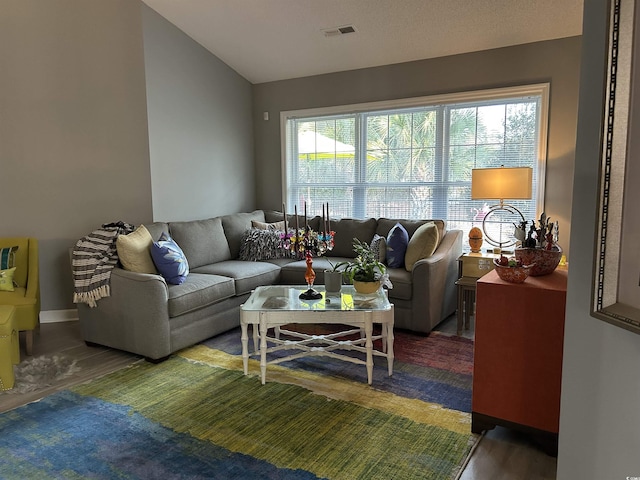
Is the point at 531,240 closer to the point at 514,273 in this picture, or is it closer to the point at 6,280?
the point at 514,273

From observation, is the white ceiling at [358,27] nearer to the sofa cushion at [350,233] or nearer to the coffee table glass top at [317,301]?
the sofa cushion at [350,233]

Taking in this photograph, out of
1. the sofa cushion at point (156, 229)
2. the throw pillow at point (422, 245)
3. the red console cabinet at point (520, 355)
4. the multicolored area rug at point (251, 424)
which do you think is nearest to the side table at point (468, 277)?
the throw pillow at point (422, 245)

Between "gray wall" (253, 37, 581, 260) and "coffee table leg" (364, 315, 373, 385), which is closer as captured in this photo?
"coffee table leg" (364, 315, 373, 385)

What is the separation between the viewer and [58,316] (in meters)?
4.32

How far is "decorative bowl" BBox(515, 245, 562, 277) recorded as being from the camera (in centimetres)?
229

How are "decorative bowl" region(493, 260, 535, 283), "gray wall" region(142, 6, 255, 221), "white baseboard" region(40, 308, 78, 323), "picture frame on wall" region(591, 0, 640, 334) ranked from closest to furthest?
"picture frame on wall" region(591, 0, 640, 334), "decorative bowl" region(493, 260, 535, 283), "white baseboard" region(40, 308, 78, 323), "gray wall" region(142, 6, 255, 221)

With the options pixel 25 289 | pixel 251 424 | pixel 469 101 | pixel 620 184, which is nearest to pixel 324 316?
pixel 251 424

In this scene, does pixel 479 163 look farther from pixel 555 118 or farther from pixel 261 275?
pixel 261 275

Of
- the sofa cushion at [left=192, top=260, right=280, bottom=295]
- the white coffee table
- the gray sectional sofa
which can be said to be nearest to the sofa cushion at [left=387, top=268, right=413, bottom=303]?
the gray sectional sofa

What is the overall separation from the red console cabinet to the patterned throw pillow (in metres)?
2.74

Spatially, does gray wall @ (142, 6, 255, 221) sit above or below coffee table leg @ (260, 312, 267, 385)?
above

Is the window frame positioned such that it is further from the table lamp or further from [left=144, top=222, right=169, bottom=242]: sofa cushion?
[left=144, top=222, right=169, bottom=242]: sofa cushion

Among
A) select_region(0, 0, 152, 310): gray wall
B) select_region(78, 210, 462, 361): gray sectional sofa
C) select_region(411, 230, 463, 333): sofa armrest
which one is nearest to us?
select_region(78, 210, 462, 361): gray sectional sofa

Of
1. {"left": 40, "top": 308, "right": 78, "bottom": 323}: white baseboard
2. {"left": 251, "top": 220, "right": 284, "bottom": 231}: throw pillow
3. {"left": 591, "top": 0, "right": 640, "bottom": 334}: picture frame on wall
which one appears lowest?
{"left": 40, "top": 308, "right": 78, "bottom": 323}: white baseboard
